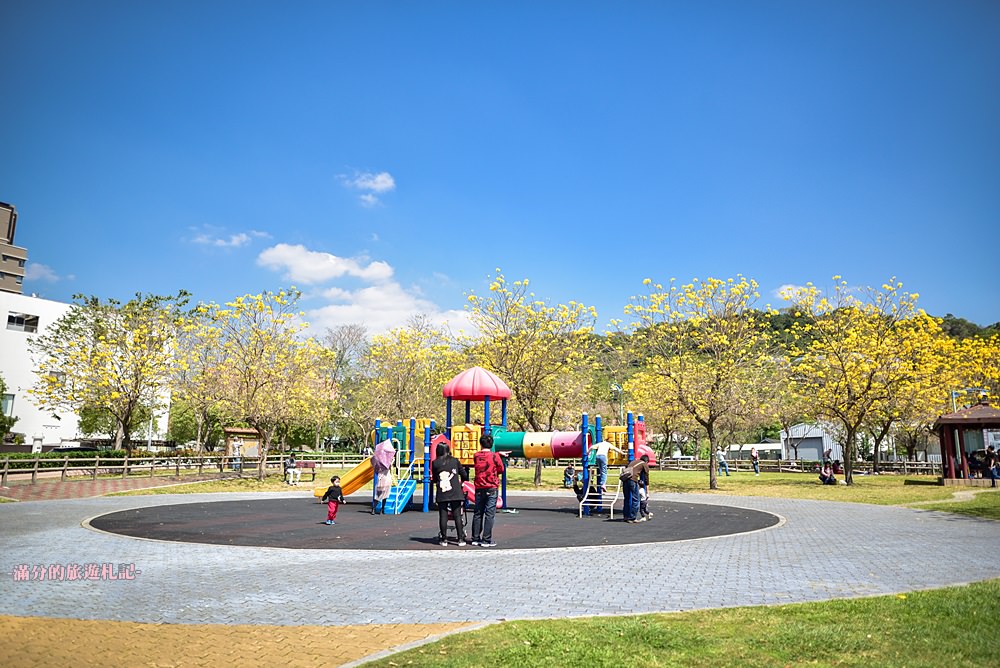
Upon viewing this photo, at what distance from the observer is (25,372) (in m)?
51.7

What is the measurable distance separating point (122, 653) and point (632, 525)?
12516mm

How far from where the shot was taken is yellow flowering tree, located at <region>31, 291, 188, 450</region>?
34406mm

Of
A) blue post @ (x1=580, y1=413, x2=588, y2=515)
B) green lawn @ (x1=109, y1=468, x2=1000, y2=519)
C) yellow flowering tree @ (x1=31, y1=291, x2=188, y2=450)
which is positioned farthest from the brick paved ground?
yellow flowering tree @ (x1=31, y1=291, x2=188, y2=450)

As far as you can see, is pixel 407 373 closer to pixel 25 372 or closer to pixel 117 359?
pixel 117 359

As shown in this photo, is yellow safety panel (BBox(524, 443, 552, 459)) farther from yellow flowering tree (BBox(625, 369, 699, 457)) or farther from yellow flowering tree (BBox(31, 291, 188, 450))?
yellow flowering tree (BBox(31, 291, 188, 450))

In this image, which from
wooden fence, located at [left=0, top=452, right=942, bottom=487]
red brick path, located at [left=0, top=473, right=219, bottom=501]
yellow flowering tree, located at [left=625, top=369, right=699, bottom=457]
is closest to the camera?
red brick path, located at [left=0, top=473, right=219, bottom=501]

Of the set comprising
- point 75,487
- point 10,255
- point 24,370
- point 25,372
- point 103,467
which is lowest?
point 75,487

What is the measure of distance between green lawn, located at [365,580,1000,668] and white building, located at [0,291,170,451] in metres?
50.8

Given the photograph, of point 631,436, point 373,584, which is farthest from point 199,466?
point 373,584

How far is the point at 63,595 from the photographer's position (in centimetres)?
793

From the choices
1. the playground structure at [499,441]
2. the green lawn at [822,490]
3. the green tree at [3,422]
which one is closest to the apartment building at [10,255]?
the green tree at [3,422]

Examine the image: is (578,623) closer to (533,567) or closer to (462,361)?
(533,567)

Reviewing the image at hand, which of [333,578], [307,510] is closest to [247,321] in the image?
[307,510]

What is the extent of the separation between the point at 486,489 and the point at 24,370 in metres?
54.5
